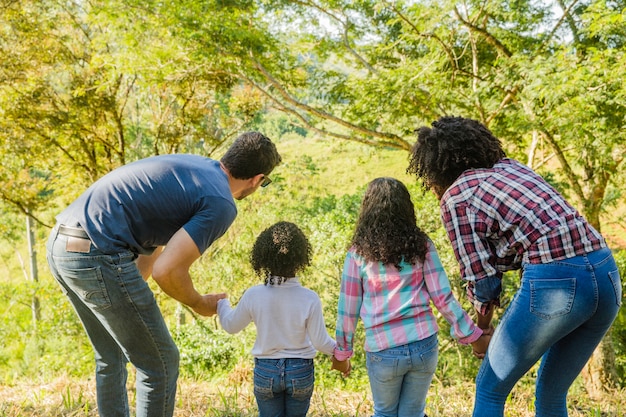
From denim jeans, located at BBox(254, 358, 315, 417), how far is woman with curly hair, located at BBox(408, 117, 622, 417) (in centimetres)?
77

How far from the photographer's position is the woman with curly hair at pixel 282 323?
7.59ft

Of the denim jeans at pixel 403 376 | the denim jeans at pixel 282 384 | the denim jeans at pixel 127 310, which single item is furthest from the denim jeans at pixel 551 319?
the denim jeans at pixel 127 310

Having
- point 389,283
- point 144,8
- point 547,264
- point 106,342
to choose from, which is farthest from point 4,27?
point 547,264

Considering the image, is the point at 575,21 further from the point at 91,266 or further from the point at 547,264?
the point at 91,266

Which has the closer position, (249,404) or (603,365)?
(249,404)

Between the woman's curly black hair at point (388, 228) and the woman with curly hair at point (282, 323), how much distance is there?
319 millimetres

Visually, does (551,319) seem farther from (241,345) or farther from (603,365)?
(241,345)

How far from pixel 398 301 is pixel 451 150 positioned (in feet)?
2.24

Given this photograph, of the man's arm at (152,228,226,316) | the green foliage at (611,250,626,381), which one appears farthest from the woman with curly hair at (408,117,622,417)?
the green foliage at (611,250,626,381)

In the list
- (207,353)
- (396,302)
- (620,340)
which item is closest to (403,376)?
(396,302)

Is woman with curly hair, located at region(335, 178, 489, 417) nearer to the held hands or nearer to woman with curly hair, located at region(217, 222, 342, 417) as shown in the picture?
the held hands

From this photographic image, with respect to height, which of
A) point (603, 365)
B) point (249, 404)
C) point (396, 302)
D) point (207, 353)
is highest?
point (396, 302)

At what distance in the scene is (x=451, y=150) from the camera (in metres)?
2.00

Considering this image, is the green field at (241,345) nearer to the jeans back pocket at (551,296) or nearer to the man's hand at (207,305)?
the man's hand at (207,305)
